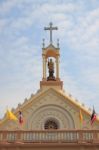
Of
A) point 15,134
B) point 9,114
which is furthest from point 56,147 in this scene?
point 9,114

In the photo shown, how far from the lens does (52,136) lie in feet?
108

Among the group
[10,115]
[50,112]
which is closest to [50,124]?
[50,112]

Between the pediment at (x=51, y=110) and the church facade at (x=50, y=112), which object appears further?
the pediment at (x=51, y=110)

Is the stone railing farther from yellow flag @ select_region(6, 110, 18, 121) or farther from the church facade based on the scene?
yellow flag @ select_region(6, 110, 18, 121)

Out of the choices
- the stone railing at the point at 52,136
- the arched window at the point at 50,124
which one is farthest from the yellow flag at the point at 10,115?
the stone railing at the point at 52,136

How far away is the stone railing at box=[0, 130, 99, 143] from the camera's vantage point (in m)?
32.6

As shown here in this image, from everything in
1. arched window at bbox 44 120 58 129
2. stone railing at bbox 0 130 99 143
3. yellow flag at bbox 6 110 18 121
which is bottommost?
stone railing at bbox 0 130 99 143

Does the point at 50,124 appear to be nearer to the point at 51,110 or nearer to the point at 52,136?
the point at 51,110

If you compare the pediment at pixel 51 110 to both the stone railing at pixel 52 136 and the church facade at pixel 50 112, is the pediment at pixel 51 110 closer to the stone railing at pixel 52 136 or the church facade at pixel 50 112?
the church facade at pixel 50 112

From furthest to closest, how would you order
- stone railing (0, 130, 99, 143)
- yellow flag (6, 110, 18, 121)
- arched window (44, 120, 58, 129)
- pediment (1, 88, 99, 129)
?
arched window (44, 120, 58, 129) → pediment (1, 88, 99, 129) → yellow flag (6, 110, 18, 121) → stone railing (0, 130, 99, 143)

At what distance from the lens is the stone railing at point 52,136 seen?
107ft

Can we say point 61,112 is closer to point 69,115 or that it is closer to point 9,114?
point 69,115

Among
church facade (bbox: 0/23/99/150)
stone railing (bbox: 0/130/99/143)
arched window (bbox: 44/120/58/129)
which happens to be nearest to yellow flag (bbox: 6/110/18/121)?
church facade (bbox: 0/23/99/150)

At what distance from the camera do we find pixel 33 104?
134ft
